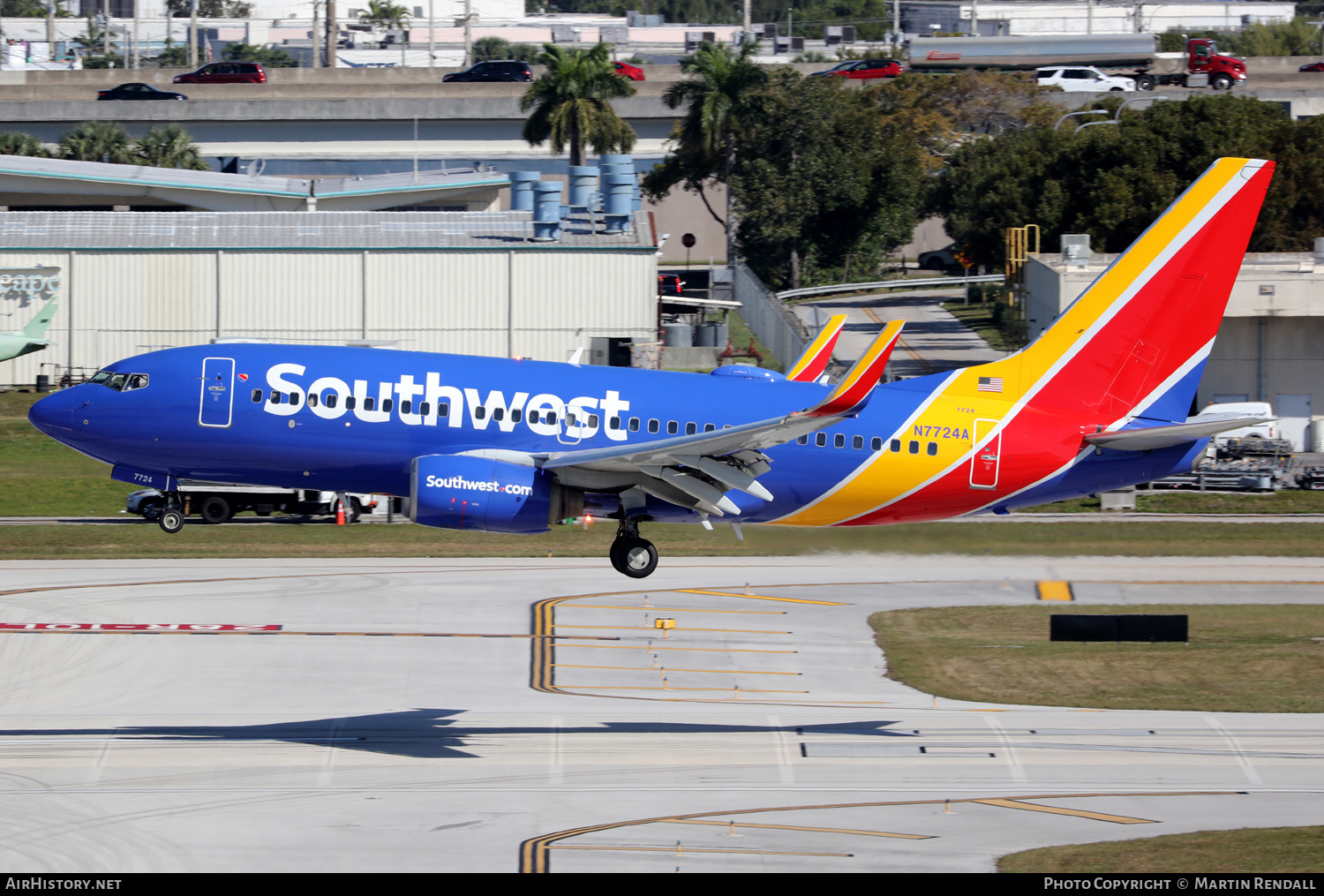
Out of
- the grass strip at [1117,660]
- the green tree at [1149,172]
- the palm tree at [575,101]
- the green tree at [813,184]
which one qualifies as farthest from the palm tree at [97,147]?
the grass strip at [1117,660]

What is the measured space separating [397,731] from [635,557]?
1172 cm

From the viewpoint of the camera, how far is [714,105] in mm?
115312

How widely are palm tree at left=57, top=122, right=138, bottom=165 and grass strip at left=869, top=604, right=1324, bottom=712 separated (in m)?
85.8

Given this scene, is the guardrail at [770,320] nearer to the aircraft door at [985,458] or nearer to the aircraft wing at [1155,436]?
the aircraft door at [985,458]

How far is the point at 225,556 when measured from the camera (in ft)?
198

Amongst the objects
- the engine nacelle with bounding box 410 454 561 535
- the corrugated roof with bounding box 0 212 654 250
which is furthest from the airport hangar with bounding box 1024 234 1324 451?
the engine nacelle with bounding box 410 454 561 535

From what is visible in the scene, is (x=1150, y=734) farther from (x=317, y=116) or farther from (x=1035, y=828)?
(x=317, y=116)

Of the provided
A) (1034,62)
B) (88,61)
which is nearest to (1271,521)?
(1034,62)

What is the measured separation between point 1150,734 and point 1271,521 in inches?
1156

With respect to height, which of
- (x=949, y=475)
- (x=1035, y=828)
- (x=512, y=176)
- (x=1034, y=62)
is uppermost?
(x=1034, y=62)

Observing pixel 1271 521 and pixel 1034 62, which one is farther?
pixel 1034 62

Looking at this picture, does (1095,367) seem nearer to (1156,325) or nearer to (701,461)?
(1156,325)

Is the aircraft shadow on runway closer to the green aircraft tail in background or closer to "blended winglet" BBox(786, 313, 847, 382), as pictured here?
"blended winglet" BBox(786, 313, 847, 382)

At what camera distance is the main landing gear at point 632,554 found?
33.6 meters
